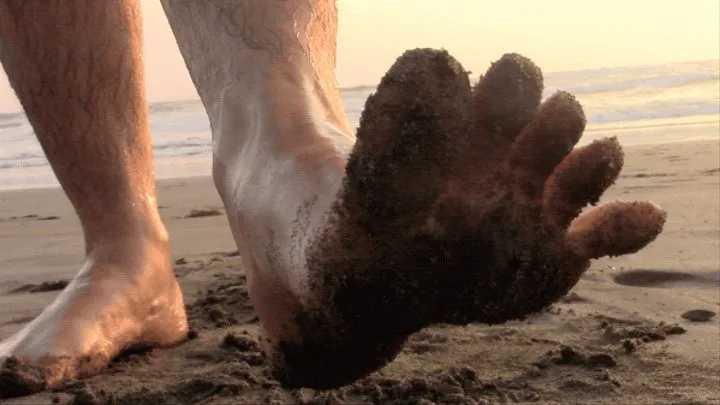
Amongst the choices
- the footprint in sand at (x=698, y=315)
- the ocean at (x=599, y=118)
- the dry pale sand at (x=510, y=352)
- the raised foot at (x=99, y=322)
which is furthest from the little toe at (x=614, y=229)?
the ocean at (x=599, y=118)

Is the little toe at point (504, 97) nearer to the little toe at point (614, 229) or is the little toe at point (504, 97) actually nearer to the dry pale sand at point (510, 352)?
the little toe at point (614, 229)

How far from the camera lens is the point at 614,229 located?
3.15 ft

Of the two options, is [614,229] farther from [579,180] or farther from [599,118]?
[599,118]

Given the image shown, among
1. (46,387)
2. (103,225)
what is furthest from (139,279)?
(46,387)

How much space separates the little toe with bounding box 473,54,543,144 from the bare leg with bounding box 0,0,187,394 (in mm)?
1083

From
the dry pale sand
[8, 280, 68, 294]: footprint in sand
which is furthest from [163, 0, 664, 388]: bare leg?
[8, 280, 68, 294]: footprint in sand

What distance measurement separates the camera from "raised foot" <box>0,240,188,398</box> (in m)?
1.53

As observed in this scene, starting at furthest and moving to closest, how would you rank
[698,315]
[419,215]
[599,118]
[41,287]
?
[599,118] < [41,287] < [698,315] < [419,215]

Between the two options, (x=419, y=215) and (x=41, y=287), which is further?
(x=41, y=287)

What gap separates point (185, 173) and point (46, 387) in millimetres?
5494

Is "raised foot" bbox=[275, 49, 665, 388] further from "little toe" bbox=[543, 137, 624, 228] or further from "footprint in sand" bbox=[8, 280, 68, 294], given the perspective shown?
"footprint in sand" bbox=[8, 280, 68, 294]

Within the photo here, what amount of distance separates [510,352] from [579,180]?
748mm

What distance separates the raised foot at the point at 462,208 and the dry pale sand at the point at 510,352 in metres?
0.47

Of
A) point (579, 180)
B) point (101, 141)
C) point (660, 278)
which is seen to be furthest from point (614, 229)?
point (660, 278)
